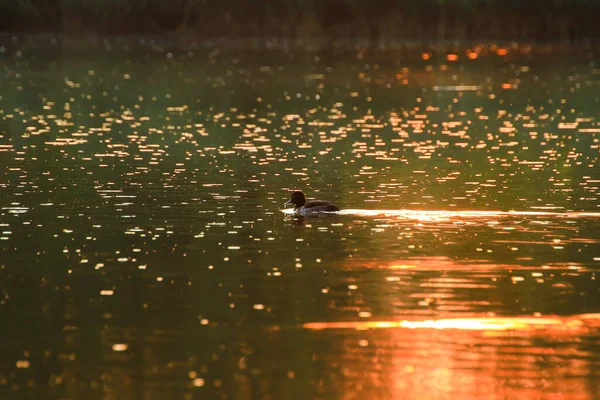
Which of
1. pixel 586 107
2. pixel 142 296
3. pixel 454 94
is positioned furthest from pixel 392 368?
pixel 454 94

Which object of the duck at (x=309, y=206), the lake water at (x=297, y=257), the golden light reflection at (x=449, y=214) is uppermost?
the duck at (x=309, y=206)

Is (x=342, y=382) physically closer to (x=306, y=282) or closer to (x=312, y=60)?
(x=306, y=282)

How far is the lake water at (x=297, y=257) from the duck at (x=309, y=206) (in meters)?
0.33

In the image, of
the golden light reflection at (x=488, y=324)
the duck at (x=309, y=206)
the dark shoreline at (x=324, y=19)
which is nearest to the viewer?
the golden light reflection at (x=488, y=324)

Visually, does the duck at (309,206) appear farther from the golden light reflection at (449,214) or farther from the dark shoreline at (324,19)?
the dark shoreline at (324,19)

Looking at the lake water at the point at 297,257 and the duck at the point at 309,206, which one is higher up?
the duck at the point at 309,206

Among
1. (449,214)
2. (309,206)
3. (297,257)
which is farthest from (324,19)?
(297,257)

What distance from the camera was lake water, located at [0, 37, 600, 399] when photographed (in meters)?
15.0

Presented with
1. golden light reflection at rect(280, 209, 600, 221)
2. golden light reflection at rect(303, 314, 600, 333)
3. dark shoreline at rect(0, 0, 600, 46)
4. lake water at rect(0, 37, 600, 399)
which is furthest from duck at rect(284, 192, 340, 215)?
dark shoreline at rect(0, 0, 600, 46)

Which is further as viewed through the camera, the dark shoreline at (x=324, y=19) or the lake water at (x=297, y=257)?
the dark shoreline at (x=324, y=19)

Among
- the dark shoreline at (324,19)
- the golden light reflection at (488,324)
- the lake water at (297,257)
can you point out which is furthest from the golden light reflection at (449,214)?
the dark shoreline at (324,19)

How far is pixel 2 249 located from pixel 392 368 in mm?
8258

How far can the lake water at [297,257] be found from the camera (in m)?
15.0

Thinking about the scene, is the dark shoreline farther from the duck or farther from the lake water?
the duck
